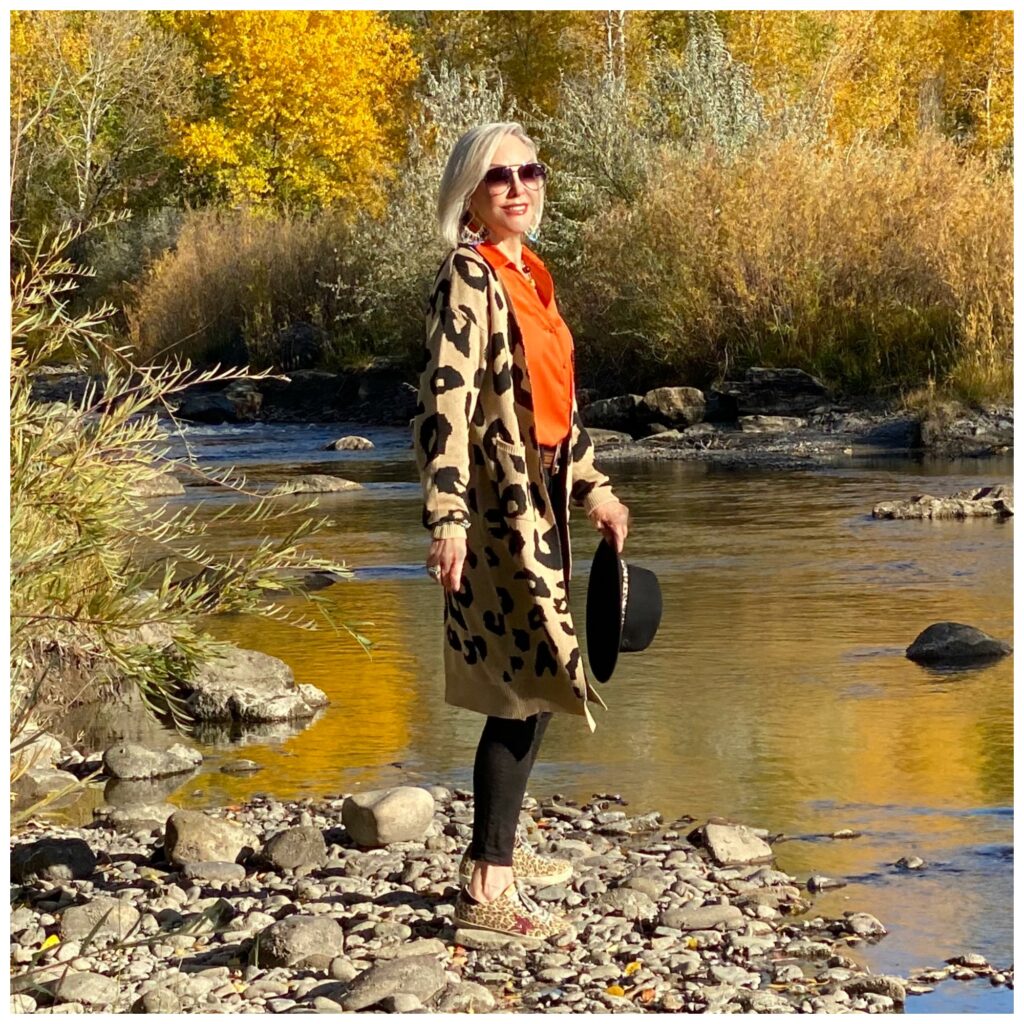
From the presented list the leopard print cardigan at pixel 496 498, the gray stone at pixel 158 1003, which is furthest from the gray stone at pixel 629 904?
the gray stone at pixel 158 1003

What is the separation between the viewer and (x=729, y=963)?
15.7 ft

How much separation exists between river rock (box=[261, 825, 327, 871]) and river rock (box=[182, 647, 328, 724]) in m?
2.40

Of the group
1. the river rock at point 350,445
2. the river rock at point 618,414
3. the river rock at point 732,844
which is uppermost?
the river rock at point 732,844

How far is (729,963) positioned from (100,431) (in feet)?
6.80

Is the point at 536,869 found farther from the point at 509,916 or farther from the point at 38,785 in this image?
the point at 38,785

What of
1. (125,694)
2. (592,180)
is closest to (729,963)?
(125,694)

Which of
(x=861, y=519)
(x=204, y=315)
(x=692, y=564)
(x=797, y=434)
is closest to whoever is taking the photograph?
(x=692, y=564)

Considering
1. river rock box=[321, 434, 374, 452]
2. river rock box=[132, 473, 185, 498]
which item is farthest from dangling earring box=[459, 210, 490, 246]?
river rock box=[321, 434, 374, 452]

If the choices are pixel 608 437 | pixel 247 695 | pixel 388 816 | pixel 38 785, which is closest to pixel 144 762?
pixel 38 785

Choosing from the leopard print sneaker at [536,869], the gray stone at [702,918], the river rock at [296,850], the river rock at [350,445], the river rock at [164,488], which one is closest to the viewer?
the gray stone at [702,918]

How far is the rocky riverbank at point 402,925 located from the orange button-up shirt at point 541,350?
50.1 inches

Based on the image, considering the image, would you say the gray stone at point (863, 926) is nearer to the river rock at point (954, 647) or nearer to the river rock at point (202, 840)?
the river rock at point (202, 840)

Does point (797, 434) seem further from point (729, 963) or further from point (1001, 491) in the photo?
point (729, 963)

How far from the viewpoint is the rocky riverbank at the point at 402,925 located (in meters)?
4.53
